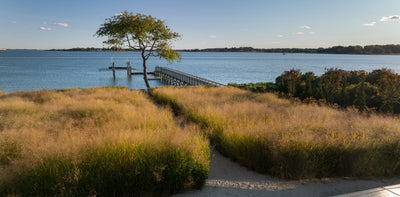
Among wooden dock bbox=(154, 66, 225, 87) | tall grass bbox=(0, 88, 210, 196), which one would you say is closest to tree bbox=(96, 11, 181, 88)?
wooden dock bbox=(154, 66, 225, 87)

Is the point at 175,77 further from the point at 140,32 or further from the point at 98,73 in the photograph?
the point at 98,73

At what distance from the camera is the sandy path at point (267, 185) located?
425 centimetres

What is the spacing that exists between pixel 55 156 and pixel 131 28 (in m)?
19.5

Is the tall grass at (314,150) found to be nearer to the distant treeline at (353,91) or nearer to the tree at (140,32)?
the distant treeline at (353,91)

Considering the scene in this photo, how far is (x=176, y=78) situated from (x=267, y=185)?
34293 mm

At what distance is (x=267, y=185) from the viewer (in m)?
4.54

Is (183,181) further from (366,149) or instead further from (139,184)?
(366,149)

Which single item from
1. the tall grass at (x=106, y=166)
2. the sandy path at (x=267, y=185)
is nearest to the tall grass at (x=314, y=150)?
the sandy path at (x=267, y=185)

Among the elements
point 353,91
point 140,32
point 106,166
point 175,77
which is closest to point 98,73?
point 175,77

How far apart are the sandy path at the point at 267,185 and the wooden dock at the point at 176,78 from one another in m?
22.8

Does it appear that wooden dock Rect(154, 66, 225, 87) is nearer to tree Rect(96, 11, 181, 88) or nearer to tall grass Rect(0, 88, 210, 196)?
tree Rect(96, 11, 181, 88)

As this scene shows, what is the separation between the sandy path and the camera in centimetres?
425

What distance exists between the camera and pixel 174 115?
10.4 meters

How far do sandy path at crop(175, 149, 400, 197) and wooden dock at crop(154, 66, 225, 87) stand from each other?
22.8 meters
